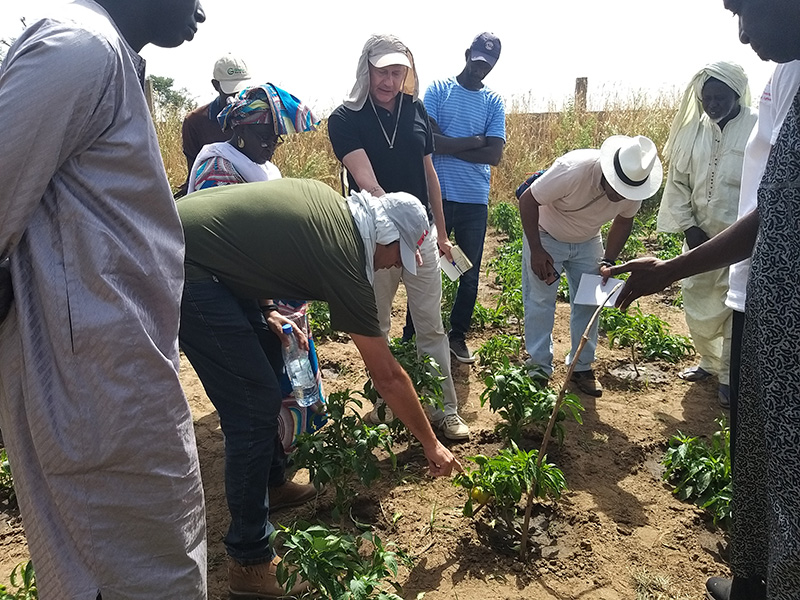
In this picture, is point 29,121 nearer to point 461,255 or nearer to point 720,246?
point 720,246

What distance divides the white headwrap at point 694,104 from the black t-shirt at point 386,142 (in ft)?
5.47

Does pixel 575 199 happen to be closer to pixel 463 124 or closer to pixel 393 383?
pixel 463 124

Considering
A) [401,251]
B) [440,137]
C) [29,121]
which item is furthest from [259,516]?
[440,137]

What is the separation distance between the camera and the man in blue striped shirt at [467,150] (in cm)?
443

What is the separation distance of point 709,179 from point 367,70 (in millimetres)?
2183

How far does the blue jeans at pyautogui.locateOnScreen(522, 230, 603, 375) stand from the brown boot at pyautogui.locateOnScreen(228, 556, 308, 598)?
2182mm

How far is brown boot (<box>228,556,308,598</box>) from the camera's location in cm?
221

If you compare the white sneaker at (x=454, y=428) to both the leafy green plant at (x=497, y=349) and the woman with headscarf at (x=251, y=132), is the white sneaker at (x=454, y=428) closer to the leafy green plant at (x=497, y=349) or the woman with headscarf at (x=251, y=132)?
the leafy green plant at (x=497, y=349)

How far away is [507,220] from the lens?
28.0ft

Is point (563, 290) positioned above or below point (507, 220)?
below

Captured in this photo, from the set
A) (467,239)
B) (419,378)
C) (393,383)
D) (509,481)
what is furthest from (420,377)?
(467,239)

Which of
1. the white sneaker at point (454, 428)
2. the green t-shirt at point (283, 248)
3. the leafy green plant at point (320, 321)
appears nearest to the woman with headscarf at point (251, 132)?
the green t-shirt at point (283, 248)

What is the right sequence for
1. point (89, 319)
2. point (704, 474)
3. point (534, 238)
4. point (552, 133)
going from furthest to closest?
1. point (552, 133)
2. point (534, 238)
3. point (704, 474)
4. point (89, 319)

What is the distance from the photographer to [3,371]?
126 cm
